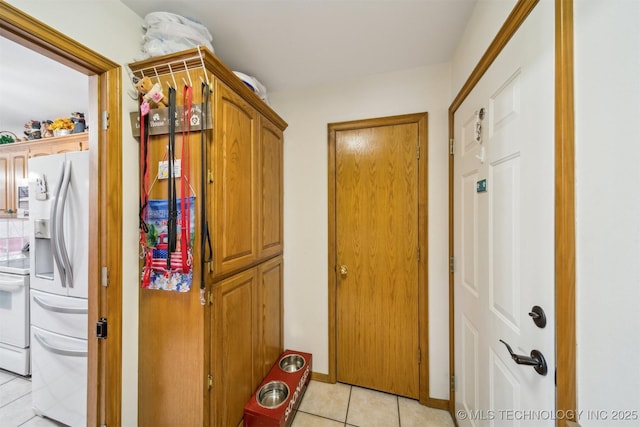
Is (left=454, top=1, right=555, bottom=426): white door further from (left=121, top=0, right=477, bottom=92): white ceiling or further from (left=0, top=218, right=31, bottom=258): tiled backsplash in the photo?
(left=0, top=218, right=31, bottom=258): tiled backsplash

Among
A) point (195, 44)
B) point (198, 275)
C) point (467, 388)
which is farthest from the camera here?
point (467, 388)

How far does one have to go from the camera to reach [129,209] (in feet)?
3.89

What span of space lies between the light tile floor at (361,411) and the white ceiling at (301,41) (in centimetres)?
254

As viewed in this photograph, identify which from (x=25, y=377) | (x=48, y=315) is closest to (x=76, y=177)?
(x=48, y=315)

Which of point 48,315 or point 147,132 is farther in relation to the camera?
point 48,315

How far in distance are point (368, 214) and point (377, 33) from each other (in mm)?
1203

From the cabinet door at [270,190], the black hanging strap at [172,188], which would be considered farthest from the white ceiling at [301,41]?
the black hanging strap at [172,188]

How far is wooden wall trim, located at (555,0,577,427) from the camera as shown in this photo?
0.61m

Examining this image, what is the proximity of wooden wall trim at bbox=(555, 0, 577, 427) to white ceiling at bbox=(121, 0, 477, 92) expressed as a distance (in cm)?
86

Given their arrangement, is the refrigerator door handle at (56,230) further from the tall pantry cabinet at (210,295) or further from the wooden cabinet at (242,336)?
the wooden cabinet at (242,336)

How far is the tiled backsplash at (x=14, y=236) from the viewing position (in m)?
2.62

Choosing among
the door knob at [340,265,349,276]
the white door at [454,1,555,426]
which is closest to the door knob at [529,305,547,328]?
the white door at [454,1,555,426]

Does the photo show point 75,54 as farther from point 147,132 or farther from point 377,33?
point 377,33

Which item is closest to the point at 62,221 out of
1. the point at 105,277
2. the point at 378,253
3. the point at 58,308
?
the point at 58,308
